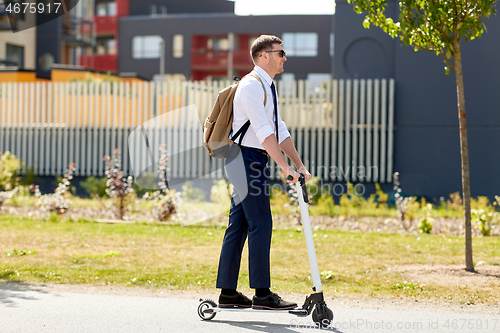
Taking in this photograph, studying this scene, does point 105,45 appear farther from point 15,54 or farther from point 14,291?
point 14,291

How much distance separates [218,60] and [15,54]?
15.5 meters

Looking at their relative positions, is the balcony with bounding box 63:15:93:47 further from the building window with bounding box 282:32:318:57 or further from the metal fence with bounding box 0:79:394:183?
the metal fence with bounding box 0:79:394:183

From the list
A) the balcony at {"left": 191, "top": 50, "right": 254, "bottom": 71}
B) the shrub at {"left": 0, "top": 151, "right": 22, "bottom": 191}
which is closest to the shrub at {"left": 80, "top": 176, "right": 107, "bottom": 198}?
the shrub at {"left": 0, "top": 151, "right": 22, "bottom": 191}

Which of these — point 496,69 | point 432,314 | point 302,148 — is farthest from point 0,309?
point 496,69

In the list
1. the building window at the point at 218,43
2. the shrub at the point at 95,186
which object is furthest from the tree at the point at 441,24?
the building window at the point at 218,43

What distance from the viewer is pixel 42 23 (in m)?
34.8

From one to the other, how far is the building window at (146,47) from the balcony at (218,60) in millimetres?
2775

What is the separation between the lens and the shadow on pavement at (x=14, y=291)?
16.2 feet

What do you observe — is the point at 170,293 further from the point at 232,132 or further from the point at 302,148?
the point at 302,148

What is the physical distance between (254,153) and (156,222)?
21.3 feet

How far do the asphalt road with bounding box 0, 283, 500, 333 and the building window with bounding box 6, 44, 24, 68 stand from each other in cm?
3074

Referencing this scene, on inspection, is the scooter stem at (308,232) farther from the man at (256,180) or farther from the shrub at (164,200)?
the shrub at (164,200)

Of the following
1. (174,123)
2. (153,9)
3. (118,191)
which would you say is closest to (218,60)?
(153,9)

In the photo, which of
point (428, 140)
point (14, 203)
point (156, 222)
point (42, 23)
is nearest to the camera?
point (156, 222)
